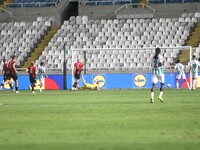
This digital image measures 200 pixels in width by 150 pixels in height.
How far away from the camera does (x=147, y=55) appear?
54.2 meters

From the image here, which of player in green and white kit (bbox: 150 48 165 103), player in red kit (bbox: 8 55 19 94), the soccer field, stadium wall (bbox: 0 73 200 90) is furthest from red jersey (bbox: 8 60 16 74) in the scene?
the soccer field

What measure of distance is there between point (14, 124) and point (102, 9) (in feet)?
142

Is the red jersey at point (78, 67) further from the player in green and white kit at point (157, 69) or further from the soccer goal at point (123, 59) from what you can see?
the player in green and white kit at point (157, 69)

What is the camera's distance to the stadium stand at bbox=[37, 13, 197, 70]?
5434 cm

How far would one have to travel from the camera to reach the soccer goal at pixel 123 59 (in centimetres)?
5331

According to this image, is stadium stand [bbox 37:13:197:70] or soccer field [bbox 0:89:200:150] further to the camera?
stadium stand [bbox 37:13:197:70]

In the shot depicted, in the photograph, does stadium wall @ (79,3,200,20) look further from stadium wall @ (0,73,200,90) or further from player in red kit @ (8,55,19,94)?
player in red kit @ (8,55,19,94)

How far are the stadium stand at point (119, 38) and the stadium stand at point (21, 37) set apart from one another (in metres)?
1.66

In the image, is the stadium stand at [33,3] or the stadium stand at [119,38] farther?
the stadium stand at [33,3]

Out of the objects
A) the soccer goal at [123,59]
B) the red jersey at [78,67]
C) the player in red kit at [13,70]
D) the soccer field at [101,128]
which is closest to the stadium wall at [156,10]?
the soccer goal at [123,59]

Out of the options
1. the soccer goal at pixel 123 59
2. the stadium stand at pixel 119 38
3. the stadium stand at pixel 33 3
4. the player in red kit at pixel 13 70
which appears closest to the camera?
the player in red kit at pixel 13 70

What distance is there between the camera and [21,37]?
61.5 meters

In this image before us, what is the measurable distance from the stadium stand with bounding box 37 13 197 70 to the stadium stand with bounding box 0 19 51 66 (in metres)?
1.66

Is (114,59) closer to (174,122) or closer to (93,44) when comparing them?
(93,44)
